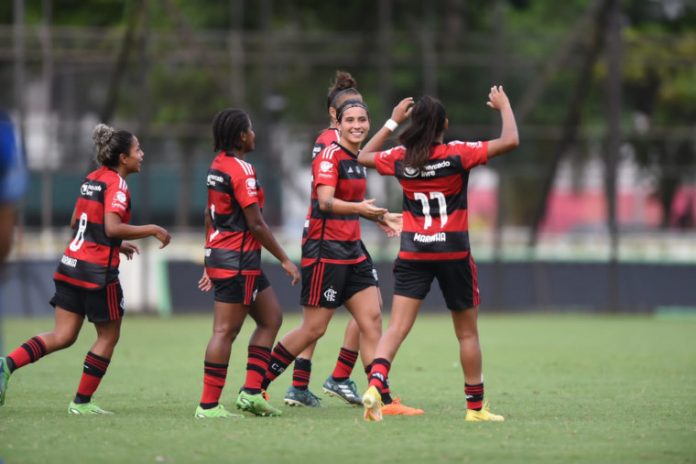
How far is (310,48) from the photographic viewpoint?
28.2m

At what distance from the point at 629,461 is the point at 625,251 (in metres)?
21.3

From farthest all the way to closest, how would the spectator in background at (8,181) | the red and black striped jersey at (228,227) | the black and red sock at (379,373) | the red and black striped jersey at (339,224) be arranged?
the red and black striped jersey at (339,224)
the red and black striped jersey at (228,227)
the black and red sock at (379,373)
the spectator in background at (8,181)

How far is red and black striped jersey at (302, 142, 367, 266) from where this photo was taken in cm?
934

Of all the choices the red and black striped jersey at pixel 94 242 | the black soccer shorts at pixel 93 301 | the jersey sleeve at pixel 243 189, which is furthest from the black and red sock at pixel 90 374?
the jersey sleeve at pixel 243 189

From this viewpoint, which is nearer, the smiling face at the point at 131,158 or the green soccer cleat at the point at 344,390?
the smiling face at the point at 131,158

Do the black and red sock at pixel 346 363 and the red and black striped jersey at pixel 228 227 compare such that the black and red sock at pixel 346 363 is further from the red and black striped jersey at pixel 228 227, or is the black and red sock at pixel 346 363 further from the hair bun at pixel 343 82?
the hair bun at pixel 343 82

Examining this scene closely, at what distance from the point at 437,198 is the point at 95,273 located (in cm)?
253

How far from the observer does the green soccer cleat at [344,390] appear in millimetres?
9992

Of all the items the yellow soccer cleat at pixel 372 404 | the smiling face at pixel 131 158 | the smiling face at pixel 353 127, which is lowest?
the yellow soccer cleat at pixel 372 404

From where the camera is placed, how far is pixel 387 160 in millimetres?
8641

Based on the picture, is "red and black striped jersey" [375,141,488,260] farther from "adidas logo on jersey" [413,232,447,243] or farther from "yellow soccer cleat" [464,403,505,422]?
"yellow soccer cleat" [464,403,505,422]

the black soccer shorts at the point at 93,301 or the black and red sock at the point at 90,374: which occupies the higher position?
the black soccer shorts at the point at 93,301

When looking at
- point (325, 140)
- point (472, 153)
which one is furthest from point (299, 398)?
point (472, 153)

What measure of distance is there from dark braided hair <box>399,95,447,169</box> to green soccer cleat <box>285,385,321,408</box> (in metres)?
2.31
